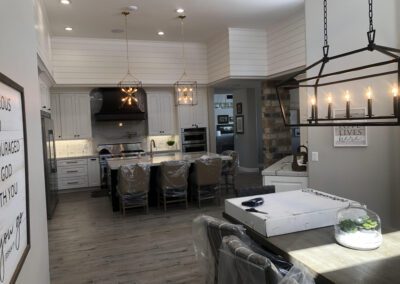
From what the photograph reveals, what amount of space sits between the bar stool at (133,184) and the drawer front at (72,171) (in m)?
2.73

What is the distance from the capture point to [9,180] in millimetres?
1226

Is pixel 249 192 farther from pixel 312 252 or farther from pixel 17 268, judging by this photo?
pixel 17 268

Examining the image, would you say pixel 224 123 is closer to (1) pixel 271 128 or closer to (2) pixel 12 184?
(1) pixel 271 128

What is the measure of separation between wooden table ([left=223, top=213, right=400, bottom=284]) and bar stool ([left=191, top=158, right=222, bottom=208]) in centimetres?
345

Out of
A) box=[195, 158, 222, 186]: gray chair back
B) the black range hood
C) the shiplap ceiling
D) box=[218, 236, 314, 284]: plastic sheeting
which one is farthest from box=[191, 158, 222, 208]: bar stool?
box=[218, 236, 314, 284]: plastic sheeting

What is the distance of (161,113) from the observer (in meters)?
8.46

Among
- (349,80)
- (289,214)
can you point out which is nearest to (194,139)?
(349,80)

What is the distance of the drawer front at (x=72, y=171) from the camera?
757 centimetres

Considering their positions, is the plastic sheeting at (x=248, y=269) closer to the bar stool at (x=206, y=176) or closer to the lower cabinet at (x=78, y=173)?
the bar stool at (x=206, y=176)

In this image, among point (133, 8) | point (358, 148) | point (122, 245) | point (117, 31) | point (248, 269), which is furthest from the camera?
point (117, 31)

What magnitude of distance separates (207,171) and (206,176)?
0.32ft

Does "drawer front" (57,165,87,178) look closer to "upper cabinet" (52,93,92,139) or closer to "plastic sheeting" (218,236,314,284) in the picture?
"upper cabinet" (52,93,92,139)

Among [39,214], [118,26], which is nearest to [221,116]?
[118,26]

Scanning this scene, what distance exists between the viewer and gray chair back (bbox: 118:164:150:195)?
16.8ft
